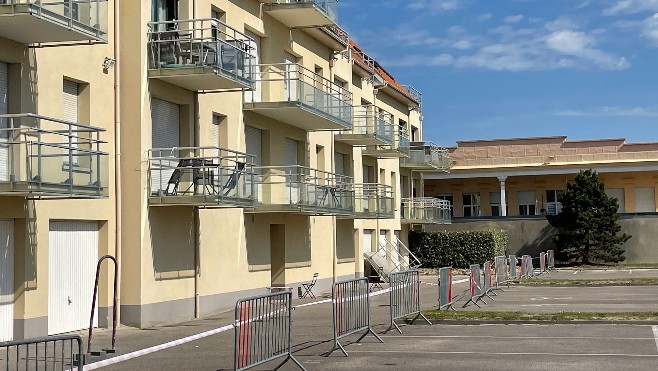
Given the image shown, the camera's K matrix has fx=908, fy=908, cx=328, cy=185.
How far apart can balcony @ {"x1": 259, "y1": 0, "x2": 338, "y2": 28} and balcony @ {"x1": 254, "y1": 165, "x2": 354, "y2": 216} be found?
15.8 feet

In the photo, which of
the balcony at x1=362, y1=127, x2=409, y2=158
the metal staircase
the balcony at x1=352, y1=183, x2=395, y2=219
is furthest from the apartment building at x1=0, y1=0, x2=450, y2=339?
the balcony at x1=362, y1=127, x2=409, y2=158

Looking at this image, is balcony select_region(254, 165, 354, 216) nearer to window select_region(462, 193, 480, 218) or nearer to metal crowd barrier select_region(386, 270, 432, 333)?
metal crowd barrier select_region(386, 270, 432, 333)

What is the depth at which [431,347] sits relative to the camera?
1545 centimetres

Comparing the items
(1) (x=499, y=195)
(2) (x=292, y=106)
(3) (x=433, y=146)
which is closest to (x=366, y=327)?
(2) (x=292, y=106)

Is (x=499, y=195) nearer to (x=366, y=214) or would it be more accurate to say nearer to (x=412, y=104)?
(x=412, y=104)

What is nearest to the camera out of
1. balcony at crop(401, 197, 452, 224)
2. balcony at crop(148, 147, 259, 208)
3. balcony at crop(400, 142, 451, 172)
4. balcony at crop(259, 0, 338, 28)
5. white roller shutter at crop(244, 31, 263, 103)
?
balcony at crop(148, 147, 259, 208)

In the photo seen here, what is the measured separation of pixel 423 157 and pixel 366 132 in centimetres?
1206

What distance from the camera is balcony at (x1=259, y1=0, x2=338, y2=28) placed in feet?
90.5

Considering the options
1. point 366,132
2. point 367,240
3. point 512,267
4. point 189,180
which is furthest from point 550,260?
point 189,180

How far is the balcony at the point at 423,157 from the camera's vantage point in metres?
46.9

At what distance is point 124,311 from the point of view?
64.7ft

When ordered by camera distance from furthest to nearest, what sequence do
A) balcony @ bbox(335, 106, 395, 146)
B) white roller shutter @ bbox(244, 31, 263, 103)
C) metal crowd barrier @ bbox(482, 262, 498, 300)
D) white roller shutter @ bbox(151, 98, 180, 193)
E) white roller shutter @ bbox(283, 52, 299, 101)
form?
balcony @ bbox(335, 106, 395, 146)
metal crowd barrier @ bbox(482, 262, 498, 300)
white roller shutter @ bbox(244, 31, 263, 103)
white roller shutter @ bbox(283, 52, 299, 101)
white roller shutter @ bbox(151, 98, 180, 193)

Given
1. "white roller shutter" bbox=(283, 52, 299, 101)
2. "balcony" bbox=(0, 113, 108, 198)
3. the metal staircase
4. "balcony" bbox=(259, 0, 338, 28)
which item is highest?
"balcony" bbox=(259, 0, 338, 28)

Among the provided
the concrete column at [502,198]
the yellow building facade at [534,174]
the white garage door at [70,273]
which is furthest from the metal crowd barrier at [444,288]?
the concrete column at [502,198]
